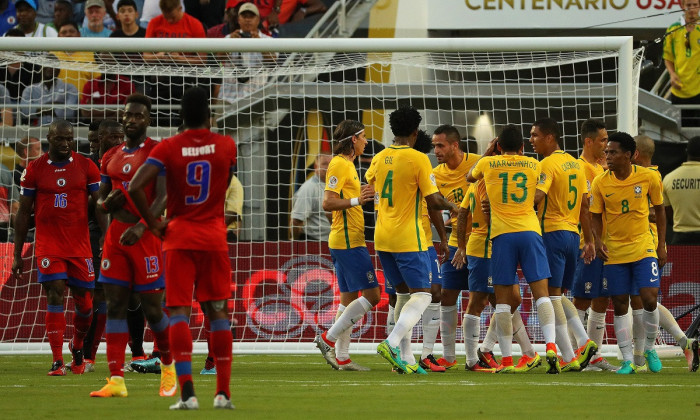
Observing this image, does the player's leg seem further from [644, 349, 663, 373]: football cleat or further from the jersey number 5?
the jersey number 5

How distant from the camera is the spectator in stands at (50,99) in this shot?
1633cm

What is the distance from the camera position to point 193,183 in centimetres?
761

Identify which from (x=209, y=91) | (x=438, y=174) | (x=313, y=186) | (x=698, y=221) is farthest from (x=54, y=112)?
(x=698, y=221)

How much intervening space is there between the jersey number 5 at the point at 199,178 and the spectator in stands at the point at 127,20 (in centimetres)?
1148

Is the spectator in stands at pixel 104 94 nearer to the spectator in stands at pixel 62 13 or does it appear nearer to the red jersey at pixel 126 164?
the spectator in stands at pixel 62 13

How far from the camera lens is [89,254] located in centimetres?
1159

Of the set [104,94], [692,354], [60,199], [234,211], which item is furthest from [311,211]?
[692,354]

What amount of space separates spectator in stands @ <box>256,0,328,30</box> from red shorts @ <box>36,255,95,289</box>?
876 cm

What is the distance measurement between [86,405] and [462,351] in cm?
730

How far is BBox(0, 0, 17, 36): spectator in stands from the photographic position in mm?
20547

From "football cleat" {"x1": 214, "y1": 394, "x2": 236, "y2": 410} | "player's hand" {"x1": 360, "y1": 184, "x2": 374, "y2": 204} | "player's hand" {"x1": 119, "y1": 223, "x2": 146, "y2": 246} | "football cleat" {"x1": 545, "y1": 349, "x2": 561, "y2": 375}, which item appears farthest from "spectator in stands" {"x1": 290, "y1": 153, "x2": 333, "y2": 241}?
"football cleat" {"x1": 214, "y1": 394, "x2": 236, "y2": 410}

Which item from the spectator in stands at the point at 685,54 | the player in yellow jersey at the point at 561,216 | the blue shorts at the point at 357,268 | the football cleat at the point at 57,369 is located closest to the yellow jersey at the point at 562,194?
the player in yellow jersey at the point at 561,216

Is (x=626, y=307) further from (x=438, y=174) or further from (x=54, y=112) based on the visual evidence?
(x=54, y=112)

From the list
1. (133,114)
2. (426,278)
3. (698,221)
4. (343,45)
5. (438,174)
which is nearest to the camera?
(133,114)
